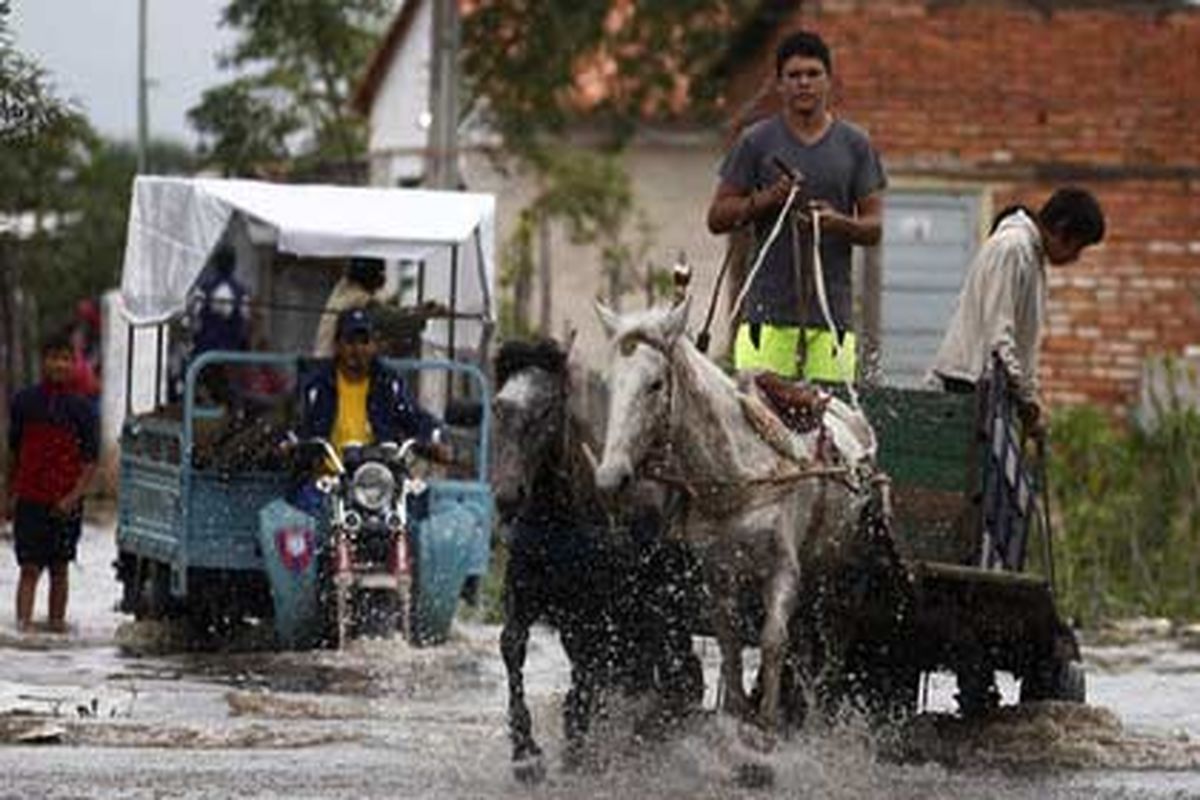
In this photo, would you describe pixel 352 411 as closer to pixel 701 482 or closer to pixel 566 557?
pixel 566 557

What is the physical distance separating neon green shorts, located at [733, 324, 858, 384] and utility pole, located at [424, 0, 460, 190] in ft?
52.6

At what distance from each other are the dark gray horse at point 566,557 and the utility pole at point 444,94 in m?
17.1

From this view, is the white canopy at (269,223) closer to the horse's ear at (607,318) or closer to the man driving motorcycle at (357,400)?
the man driving motorcycle at (357,400)

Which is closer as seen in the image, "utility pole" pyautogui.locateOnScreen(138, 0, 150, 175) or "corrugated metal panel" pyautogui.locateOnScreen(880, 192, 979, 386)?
"corrugated metal panel" pyautogui.locateOnScreen(880, 192, 979, 386)

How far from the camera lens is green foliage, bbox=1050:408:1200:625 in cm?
2253

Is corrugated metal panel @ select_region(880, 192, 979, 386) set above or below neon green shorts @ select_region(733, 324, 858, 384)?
above

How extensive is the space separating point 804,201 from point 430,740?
2.57 m

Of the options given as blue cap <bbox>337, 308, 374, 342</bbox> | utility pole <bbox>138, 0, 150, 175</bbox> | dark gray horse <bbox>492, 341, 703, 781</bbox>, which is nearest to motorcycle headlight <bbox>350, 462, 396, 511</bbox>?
blue cap <bbox>337, 308, 374, 342</bbox>

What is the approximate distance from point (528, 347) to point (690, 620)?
4.08 ft

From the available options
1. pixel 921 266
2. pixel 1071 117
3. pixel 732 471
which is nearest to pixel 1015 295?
pixel 732 471

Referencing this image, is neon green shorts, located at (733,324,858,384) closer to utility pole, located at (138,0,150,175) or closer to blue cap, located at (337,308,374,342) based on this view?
blue cap, located at (337,308,374,342)

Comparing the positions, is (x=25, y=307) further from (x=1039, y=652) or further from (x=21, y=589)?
(x=1039, y=652)

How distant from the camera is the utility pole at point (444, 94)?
97.8 ft

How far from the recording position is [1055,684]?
47.9 ft
